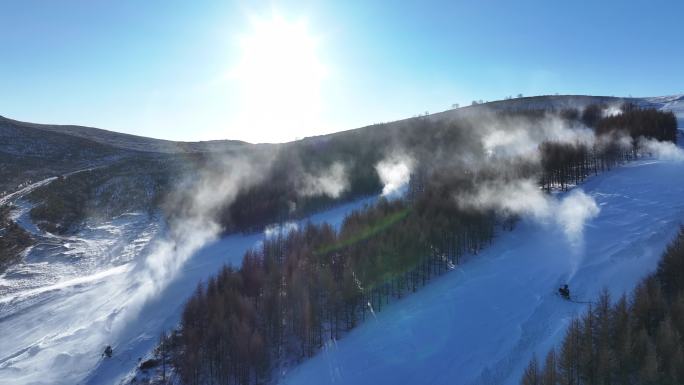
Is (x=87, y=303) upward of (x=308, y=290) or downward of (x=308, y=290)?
downward

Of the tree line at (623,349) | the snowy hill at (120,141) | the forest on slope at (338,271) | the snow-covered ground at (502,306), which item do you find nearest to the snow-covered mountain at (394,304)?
the snow-covered ground at (502,306)

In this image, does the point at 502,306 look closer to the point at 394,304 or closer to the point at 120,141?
the point at 394,304

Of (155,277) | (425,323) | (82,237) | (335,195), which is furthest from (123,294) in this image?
(335,195)

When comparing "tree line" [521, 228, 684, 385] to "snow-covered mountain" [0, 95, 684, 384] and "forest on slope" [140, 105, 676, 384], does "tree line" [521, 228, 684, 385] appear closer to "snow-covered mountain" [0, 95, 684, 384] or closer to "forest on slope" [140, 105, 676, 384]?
"snow-covered mountain" [0, 95, 684, 384]

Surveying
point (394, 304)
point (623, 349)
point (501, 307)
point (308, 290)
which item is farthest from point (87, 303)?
point (623, 349)

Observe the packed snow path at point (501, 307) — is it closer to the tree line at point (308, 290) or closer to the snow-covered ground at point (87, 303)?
the tree line at point (308, 290)

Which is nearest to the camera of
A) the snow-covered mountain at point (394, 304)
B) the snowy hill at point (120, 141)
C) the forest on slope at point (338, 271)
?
the snow-covered mountain at point (394, 304)

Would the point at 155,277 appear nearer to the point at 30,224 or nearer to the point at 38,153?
the point at 30,224
